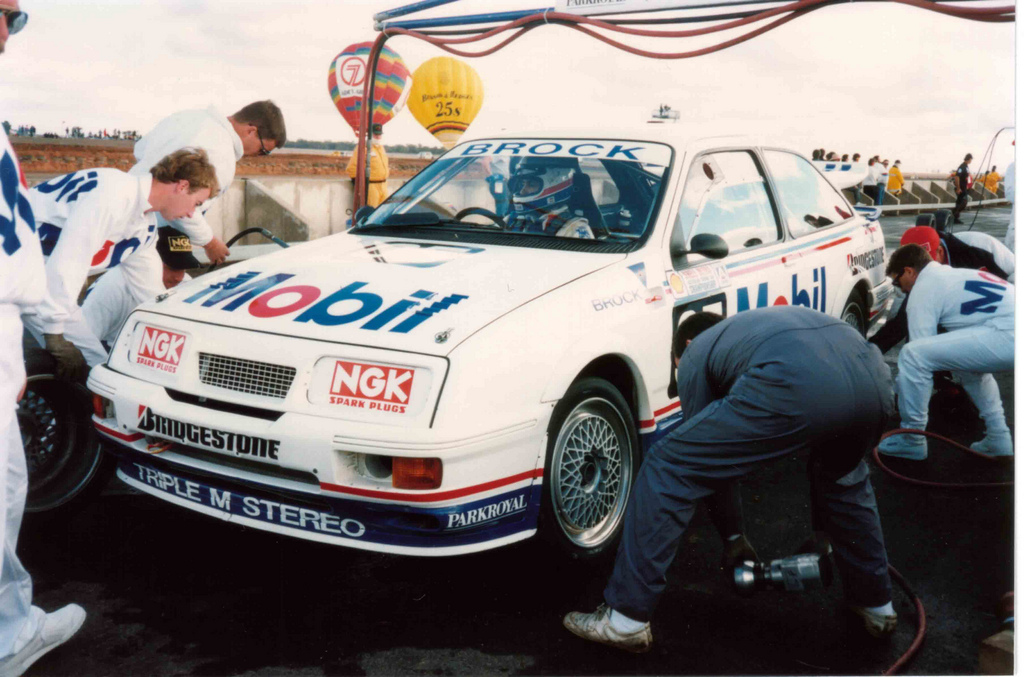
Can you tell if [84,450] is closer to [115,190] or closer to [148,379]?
[148,379]

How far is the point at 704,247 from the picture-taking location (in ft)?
12.2

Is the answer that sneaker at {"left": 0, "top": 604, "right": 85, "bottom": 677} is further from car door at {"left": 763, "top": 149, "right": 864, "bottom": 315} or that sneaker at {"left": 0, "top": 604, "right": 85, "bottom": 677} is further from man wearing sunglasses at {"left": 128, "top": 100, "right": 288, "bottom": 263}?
car door at {"left": 763, "top": 149, "right": 864, "bottom": 315}

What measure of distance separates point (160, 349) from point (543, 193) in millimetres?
1825

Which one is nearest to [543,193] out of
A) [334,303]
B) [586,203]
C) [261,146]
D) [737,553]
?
[586,203]

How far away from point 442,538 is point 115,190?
77.2 inches

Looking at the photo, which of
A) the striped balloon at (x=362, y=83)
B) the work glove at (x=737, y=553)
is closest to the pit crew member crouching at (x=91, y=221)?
the work glove at (x=737, y=553)

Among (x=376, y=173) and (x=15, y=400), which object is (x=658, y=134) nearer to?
(x=15, y=400)

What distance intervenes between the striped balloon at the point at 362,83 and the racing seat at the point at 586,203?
1166cm

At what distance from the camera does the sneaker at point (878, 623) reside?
289cm

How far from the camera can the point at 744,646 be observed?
9.27 feet

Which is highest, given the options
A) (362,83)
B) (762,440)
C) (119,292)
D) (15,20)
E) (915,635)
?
(362,83)

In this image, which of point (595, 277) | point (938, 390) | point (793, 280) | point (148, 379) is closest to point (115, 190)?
point (148, 379)

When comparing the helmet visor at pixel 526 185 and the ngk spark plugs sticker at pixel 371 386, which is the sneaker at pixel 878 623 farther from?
the helmet visor at pixel 526 185

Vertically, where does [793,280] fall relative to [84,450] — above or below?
above
